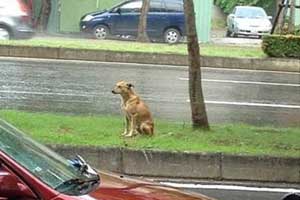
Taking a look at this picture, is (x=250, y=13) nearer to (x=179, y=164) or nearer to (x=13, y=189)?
(x=179, y=164)

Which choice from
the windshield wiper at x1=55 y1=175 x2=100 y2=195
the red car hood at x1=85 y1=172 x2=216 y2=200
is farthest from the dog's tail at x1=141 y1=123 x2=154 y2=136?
the windshield wiper at x1=55 y1=175 x2=100 y2=195

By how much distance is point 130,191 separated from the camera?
4.23m

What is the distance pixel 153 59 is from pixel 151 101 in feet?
24.1

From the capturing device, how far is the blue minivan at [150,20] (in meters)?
29.0

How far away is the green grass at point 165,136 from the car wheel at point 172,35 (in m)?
18.5

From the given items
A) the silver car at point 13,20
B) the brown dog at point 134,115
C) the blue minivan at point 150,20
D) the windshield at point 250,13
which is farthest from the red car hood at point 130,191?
the windshield at point 250,13

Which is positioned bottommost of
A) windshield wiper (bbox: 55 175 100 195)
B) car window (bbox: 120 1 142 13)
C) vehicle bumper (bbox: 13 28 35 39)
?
vehicle bumper (bbox: 13 28 35 39)

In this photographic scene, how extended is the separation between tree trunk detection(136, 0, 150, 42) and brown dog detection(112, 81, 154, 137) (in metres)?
18.8

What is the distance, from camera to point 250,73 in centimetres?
2022

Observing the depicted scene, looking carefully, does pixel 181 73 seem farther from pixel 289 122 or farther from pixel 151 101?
pixel 289 122

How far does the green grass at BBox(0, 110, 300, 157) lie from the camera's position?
8578mm

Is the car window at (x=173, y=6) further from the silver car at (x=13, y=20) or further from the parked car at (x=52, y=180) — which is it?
the parked car at (x=52, y=180)

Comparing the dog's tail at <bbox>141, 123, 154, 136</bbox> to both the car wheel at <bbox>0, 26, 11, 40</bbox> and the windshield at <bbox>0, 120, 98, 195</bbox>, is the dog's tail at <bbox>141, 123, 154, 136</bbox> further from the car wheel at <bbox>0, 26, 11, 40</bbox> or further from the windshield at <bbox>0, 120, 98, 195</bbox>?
the car wheel at <bbox>0, 26, 11, 40</bbox>

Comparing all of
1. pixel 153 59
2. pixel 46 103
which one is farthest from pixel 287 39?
pixel 46 103
